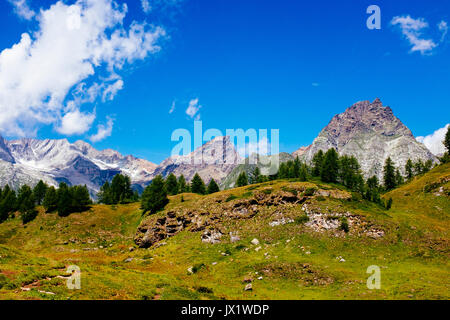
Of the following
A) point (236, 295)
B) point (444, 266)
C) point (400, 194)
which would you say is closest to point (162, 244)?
point (236, 295)

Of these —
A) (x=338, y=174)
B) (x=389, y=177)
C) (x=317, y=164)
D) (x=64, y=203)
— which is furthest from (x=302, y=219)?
(x=389, y=177)

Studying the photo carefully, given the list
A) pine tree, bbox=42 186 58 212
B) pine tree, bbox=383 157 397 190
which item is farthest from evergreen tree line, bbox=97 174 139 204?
pine tree, bbox=383 157 397 190

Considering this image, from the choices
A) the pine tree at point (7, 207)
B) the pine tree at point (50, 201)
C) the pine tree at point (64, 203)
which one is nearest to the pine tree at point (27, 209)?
the pine tree at point (7, 207)

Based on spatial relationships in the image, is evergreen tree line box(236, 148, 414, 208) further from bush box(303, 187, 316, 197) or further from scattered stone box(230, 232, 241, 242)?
scattered stone box(230, 232, 241, 242)

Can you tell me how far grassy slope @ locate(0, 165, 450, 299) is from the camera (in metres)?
23.6

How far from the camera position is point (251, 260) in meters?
42.5

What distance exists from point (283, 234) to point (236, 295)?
23539mm

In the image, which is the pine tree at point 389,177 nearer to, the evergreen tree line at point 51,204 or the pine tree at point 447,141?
the pine tree at point 447,141

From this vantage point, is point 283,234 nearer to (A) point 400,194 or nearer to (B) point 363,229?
(B) point 363,229

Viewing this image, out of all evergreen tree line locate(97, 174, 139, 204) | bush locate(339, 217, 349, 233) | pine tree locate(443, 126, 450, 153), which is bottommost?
bush locate(339, 217, 349, 233)

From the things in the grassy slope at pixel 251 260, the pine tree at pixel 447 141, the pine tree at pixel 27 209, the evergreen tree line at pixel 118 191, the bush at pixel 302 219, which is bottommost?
the grassy slope at pixel 251 260

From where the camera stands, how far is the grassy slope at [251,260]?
2364 cm

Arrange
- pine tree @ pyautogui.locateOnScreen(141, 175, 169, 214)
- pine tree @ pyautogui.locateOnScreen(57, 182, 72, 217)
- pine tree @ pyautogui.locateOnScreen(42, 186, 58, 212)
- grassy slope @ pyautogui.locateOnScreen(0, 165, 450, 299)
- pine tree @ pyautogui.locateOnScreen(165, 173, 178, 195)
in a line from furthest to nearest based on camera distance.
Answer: pine tree @ pyautogui.locateOnScreen(165, 173, 178, 195)
pine tree @ pyautogui.locateOnScreen(42, 186, 58, 212)
pine tree @ pyautogui.locateOnScreen(57, 182, 72, 217)
pine tree @ pyautogui.locateOnScreen(141, 175, 169, 214)
grassy slope @ pyautogui.locateOnScreen(0, 165, 450, 299)

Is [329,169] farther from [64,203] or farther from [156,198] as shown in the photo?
[64,203]
